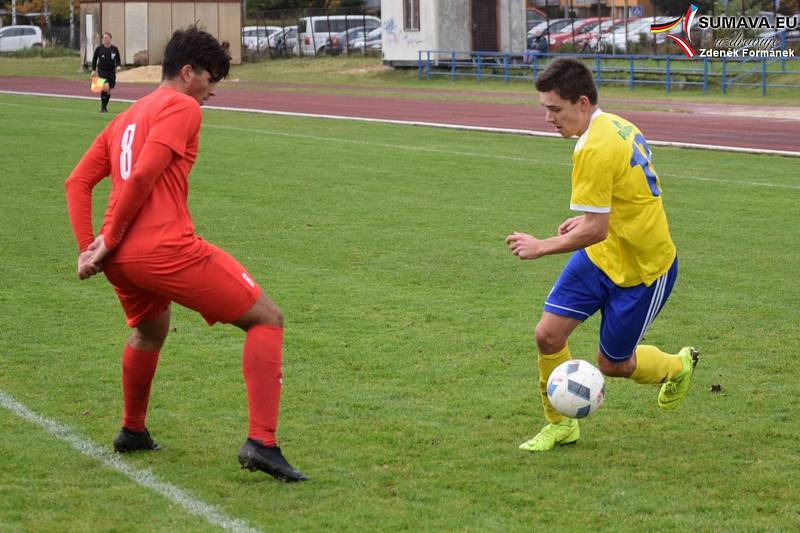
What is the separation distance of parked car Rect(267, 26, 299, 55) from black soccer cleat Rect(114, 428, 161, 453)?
5456 cm

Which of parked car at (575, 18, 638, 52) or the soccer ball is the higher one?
parked car at (575, 18, 638, 52)

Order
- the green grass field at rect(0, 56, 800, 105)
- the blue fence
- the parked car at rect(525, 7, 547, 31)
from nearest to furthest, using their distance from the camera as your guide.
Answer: the green grass field at rect(0, 56, 800, 105) → the blue fence → the parked car at rect(525, 7, 547, 31)

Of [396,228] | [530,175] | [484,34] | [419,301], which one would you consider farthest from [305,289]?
[484,34]

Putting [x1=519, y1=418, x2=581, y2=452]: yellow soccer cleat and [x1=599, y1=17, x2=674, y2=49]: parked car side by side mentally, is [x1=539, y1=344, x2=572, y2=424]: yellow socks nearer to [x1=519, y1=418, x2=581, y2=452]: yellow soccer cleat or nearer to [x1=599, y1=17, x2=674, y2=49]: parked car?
[x1=519, y1=418, x2=581, y2=452]: yellow soccer cleat

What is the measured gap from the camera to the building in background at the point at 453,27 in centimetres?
4534

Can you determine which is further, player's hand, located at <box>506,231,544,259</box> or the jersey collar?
the jersey collar

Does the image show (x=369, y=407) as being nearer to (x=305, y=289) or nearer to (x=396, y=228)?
(x=305, y=289)

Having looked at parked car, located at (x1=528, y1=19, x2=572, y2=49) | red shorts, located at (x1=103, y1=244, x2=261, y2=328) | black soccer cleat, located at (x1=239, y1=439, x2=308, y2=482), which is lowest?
black soccer cleat, located at (x1=239, y1=439, x2=308, y2=482)

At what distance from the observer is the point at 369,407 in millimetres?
6516

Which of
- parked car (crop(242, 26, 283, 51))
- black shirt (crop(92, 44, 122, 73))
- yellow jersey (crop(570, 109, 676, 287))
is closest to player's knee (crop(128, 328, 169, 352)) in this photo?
yellow jersey (crop(570, 109, 676, 287))

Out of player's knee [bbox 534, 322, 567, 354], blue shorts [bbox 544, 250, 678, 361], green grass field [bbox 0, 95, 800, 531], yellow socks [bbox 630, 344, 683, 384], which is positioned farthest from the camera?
yellow socks [bbox 630, 344, 683, 384]

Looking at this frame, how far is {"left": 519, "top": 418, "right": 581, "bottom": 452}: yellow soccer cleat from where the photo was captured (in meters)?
5.78

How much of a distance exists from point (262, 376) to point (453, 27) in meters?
41.5

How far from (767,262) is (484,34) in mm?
36416
